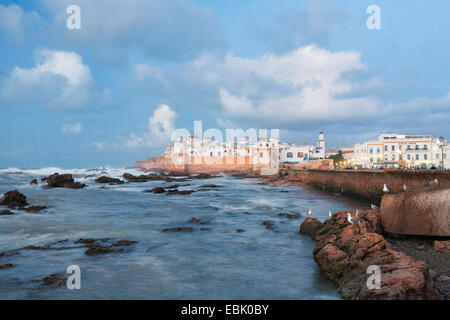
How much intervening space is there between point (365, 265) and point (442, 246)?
3.61 metres

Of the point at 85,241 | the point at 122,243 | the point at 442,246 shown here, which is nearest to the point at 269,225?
the point at 122,243

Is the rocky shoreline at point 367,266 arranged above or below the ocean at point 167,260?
above

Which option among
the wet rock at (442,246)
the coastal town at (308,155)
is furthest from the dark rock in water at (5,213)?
the coastal town at (308,155)

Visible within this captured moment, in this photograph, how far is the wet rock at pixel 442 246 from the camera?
26.7ft

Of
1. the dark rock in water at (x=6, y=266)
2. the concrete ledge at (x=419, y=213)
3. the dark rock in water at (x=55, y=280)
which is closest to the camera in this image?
the dark rock in water at (x=55, y=280)

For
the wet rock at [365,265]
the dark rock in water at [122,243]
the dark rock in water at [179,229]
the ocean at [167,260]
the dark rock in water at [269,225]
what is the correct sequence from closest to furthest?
the wet rock at [365,265] → the ocean at [167,260] → the dark rock in water at [122,243] → the dark rock in water at [179,229] → the dark rock in water at [269,225]

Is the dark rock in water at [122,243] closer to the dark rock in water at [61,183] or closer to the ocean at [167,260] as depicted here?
the ocean at [167,260]

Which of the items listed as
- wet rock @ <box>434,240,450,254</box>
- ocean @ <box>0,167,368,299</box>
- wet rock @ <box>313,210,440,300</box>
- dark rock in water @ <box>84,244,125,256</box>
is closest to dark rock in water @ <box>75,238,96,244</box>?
ocean @ <box>0,167,368,299</box>

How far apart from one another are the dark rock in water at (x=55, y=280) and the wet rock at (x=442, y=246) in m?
9.89

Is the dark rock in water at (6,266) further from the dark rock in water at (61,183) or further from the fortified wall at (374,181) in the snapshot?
the dark rock in water at (61,183)

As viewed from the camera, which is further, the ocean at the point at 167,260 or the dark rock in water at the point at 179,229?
the dark rock in water at the point at 179,229

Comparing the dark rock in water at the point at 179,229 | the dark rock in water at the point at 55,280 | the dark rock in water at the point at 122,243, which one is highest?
the dark rock in water at the point at 55,280

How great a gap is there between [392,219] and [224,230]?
6.50 m
